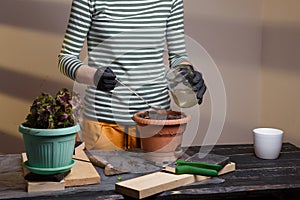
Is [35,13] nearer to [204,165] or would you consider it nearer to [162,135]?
[162,135]

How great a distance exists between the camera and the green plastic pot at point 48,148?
1553 millimetres

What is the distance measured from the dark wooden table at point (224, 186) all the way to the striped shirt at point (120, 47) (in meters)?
0.41

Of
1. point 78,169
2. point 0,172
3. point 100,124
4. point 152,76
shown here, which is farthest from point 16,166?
point 152,76

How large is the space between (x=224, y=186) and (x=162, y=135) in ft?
0.97

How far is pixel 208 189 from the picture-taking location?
63.9 inches

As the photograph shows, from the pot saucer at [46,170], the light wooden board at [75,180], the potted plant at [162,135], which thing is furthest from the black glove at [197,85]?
the pot saucer at [46,170]

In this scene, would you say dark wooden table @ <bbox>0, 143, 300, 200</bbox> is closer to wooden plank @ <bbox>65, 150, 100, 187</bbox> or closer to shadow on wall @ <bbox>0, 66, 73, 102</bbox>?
wooden plank @ <bbox>65, 150, 100, 187</bbox>

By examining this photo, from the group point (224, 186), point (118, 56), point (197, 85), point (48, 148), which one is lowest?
point (224, 186)

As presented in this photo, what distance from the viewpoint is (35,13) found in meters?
3.14

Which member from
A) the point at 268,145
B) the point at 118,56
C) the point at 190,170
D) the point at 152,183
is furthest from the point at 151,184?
the point at 118,56

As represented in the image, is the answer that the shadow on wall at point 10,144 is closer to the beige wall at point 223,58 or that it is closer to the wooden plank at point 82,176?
the beige wall at point 223,58

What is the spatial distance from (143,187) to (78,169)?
11.1 inches

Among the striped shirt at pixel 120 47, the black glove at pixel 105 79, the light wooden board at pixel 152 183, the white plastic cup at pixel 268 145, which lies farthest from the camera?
the striped shirt at pixel 120 47

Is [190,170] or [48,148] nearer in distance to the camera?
[48,148]
